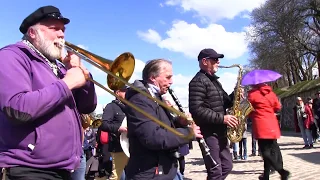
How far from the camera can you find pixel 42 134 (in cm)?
220

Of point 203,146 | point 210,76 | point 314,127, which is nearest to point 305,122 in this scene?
point 314,127

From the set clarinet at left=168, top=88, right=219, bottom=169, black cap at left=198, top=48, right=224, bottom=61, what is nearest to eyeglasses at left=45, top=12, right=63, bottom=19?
clarinet at left=168, top=88, right=219, bottom=169

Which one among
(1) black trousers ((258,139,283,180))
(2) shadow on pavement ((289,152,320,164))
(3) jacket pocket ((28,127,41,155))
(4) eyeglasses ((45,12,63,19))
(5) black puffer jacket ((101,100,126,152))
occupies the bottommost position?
(2) shadow on pavement ((289,152,320,164))

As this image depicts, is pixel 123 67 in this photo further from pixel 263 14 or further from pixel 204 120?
pixel 263 14

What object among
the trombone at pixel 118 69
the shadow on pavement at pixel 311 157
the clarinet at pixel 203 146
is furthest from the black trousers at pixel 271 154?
the trombone at pixel 118 69

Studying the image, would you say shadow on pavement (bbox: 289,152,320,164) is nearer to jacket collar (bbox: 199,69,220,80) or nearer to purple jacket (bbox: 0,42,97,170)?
jacket collar (bbox: 199,69,220,80)

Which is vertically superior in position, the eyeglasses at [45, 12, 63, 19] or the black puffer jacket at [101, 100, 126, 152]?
the eyeglasses at [45, 12, 63, 19]

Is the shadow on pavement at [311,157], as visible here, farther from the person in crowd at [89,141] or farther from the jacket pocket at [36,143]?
the jacket pocket at [36,143]

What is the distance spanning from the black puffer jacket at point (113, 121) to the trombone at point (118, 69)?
10.0ft

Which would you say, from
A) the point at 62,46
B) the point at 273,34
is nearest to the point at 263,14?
Answer: the point at 273,34

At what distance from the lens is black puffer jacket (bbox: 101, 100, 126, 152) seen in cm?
593

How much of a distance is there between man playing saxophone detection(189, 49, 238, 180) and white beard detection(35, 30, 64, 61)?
2.85m

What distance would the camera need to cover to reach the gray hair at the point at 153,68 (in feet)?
12.3

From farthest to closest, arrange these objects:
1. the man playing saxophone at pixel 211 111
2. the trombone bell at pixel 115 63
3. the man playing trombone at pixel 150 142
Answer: the man playing saxophone at pixel 211 111, the man playing trombone at pixel 150 142, the trombone bell at pixel 115 63
